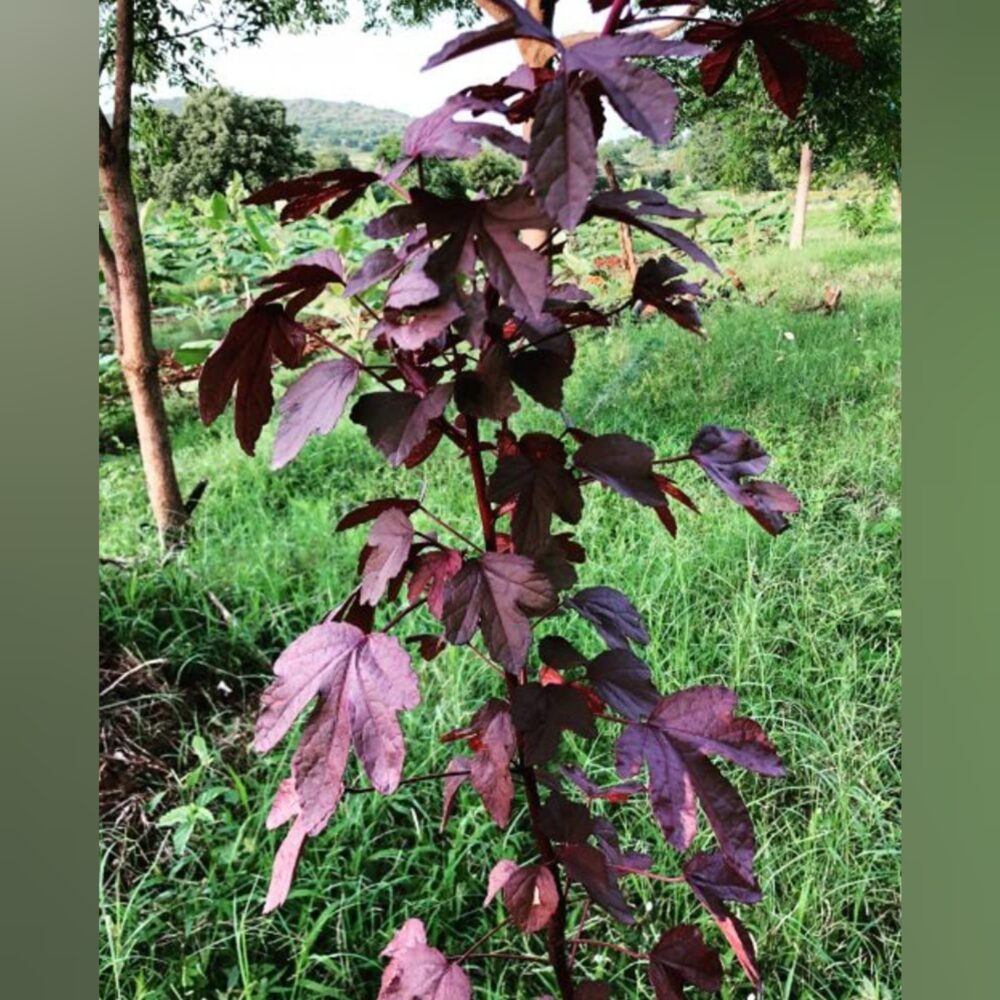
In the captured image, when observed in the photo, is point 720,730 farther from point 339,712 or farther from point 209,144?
point 209,144

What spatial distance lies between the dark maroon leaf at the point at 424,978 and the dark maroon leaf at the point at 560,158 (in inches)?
28.2

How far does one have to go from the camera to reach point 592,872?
111 cm

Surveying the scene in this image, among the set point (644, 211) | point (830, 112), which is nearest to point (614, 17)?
point (644, 211)

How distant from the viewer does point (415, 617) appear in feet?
6.47

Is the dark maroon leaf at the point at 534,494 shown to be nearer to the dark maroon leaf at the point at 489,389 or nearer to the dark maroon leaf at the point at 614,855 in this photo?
the dark maroon leaf at the point at 489,389

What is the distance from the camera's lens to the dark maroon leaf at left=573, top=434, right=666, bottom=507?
106cm

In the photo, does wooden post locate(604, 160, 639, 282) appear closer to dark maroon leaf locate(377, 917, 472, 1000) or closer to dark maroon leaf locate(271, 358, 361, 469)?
dark maroon leaf locate(271, 358, 361, 469)

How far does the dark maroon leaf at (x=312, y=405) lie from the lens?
3.31ft
